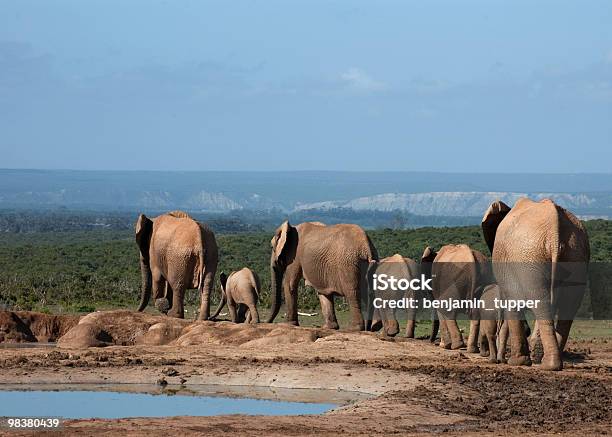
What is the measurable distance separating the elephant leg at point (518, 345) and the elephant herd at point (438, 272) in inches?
0.6

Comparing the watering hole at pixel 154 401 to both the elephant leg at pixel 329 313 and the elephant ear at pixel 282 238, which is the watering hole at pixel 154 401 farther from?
the elephant ear at pixel 282 238

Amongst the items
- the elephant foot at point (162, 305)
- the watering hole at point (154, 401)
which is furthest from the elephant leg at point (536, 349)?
the elephant foot at point (162, 305)

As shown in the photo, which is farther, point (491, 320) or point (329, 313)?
point (329, 313)

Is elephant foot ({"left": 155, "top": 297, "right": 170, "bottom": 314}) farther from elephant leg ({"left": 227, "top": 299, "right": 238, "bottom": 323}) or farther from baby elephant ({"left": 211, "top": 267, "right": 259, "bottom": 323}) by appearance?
elephant leg ({"left": 227, "top": 299, "right": 238, "bottom": 323})

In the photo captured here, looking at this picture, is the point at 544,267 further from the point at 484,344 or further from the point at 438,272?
the point at 438,272

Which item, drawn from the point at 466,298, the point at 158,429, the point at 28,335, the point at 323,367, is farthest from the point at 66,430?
the point at 28,335

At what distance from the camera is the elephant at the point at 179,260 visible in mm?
24812

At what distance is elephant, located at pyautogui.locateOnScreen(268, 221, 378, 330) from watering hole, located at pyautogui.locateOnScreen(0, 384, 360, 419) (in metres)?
6.89

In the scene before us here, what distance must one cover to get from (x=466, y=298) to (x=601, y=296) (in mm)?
14194

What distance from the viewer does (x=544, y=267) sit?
17.2 meters

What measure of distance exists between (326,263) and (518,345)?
662 cm

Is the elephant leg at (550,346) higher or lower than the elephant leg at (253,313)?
higher

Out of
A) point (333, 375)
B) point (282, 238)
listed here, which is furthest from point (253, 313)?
point (333, 375)

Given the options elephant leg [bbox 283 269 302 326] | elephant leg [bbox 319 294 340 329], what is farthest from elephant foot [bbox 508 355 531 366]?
elephant leg [bbox 283 269 302 326]
